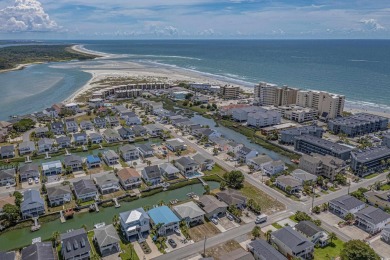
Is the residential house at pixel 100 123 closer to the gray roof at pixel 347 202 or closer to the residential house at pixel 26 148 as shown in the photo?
the residential house at pixel 26 148

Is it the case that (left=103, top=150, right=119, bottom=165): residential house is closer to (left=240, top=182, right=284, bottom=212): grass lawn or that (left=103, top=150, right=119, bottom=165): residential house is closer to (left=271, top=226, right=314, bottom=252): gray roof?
(left=240, top=182, right=284, bottom=212): grass lawn

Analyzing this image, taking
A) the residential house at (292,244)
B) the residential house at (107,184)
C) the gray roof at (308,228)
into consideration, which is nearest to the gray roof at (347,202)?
the gray roof at (308,228)

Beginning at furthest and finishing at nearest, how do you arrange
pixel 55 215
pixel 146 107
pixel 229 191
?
pixel 146 107
pixel 229 191
pixel 55 215

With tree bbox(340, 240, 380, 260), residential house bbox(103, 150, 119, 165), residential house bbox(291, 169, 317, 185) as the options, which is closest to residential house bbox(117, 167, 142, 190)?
residential house bbox(103, 150, 119, 165)

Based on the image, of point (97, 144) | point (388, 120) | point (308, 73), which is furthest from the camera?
point (308, 73)

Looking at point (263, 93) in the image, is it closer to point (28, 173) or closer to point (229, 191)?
point (229, 191)

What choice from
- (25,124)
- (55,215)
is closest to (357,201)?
(55,215)
